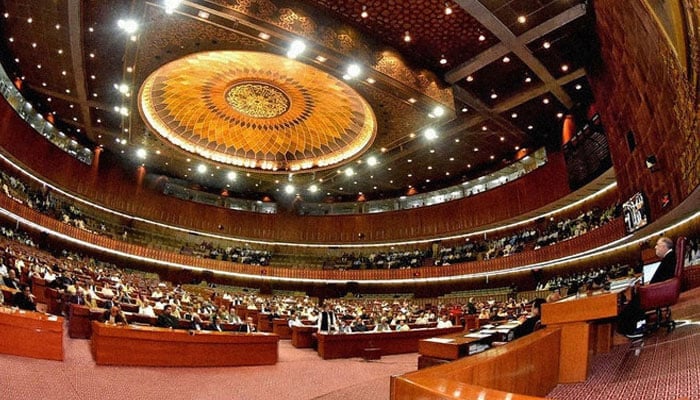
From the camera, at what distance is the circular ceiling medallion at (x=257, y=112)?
12828 mm

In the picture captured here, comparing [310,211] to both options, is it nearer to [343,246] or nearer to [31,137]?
[343,246]

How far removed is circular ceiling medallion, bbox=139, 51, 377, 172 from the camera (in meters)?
12.8

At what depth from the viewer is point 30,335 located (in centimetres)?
490

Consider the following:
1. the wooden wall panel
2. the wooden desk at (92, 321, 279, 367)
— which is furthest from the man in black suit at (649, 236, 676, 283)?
the wooden wall panel

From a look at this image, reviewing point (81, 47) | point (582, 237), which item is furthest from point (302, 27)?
point (582, 237)

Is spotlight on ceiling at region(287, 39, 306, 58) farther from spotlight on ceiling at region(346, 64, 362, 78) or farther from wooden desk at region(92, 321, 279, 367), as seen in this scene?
wooden desk at region(92, 321, 279, 367)

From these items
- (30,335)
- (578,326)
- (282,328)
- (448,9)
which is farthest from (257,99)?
(578,326)

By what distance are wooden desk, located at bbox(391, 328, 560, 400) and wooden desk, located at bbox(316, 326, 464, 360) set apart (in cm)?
646

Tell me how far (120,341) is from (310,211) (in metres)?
19.8

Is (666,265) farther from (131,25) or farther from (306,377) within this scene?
(131,25)

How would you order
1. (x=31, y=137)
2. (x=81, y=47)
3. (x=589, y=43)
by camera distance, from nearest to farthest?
(x=589, y=43) → (x=81, y=47) → (x=31, y=137)

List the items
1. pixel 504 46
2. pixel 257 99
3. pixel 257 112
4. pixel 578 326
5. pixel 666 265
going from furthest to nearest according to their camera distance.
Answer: pixel 257 112
pixel 257 99
pixel 504 46
pixel 666 265
pixel 578 326

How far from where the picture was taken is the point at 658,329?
11.5 ft

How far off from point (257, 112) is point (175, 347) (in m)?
11.1
